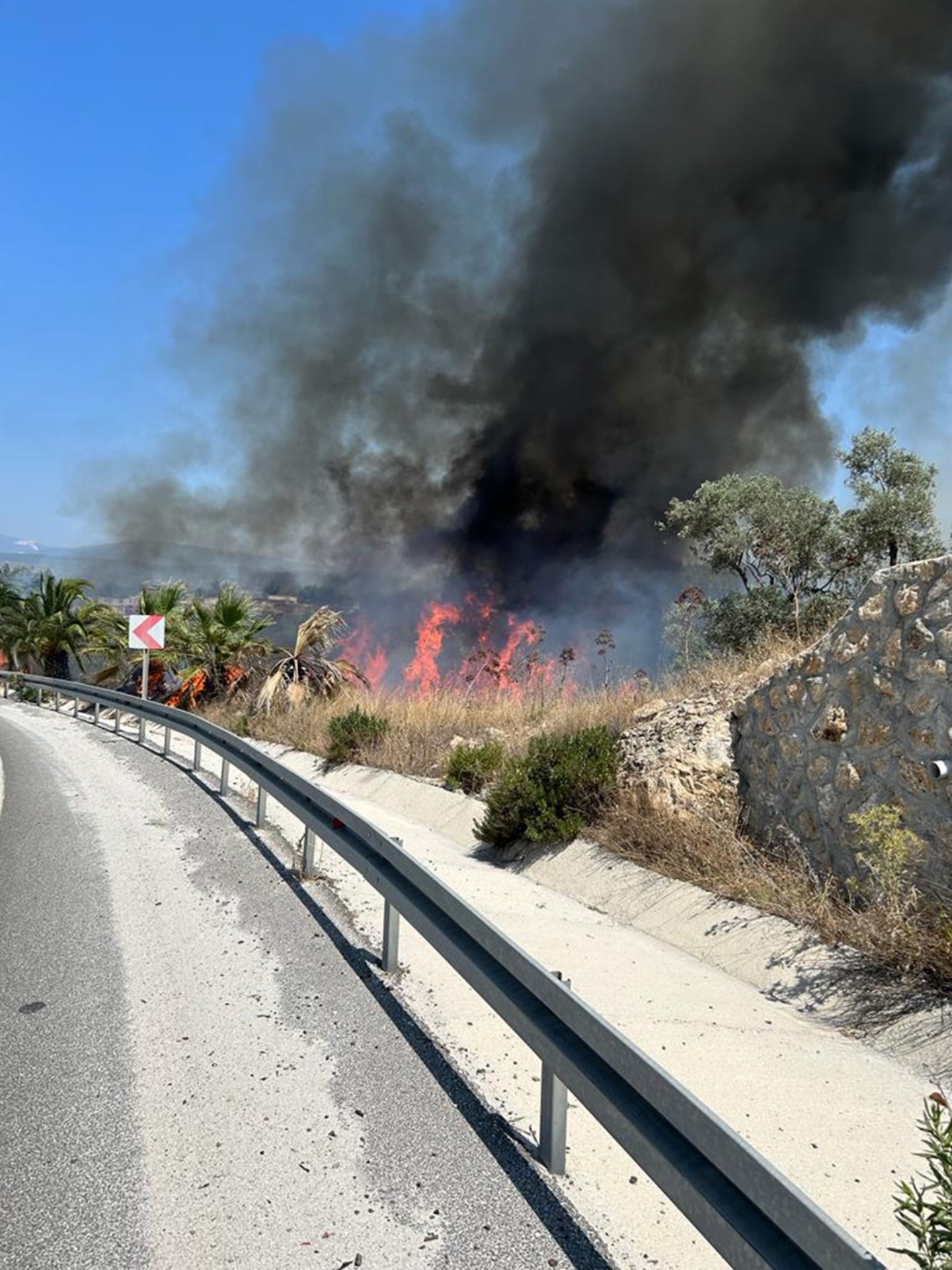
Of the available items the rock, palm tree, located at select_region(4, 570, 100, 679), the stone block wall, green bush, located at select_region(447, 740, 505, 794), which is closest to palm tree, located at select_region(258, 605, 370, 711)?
green bush, located at select_region(447, 740, 505, 794)

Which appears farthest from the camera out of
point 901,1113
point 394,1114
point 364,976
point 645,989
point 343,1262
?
point 645,989

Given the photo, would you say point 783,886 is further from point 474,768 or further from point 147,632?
point 147,632

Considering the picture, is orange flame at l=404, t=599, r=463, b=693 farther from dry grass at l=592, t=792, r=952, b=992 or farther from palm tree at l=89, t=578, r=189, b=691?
dry grass at l=592, t=792, r=952, b=992

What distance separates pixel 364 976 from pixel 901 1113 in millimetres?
2501

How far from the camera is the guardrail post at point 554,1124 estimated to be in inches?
105

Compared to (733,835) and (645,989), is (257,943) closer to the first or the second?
(645,989)

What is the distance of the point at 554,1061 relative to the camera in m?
2.64

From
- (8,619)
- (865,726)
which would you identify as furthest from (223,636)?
(865,726)

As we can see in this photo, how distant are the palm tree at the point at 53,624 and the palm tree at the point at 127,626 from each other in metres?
3.56

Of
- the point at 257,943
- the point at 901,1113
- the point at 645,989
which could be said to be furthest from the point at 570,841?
the point at 901,1113

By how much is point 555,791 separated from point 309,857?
8.95 feet

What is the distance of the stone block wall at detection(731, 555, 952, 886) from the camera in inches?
189

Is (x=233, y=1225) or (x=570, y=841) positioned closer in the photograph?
(x=233, y=1225)

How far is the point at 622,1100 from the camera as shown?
91.4 inches
